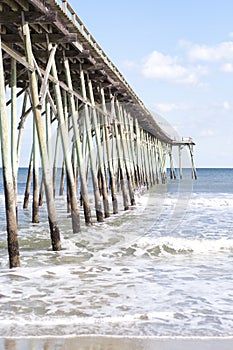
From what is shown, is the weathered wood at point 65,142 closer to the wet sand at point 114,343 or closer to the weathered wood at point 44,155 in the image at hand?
the weathered wood at point 44,155

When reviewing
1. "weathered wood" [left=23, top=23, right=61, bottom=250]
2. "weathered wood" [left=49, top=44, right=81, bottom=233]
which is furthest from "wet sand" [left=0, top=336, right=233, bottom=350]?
"weathered wood" [left=49, top=44, right=81, bottom=233]

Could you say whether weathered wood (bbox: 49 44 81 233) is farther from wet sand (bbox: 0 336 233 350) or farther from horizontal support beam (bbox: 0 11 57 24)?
wet sand (bbox: 0 336 233 350)

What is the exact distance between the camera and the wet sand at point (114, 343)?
4039mm

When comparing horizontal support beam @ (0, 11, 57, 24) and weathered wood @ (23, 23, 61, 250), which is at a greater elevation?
horizontal support beam @ (0, 11, 57, 24)

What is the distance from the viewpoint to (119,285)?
6258 mm

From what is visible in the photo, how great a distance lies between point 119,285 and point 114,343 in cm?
211

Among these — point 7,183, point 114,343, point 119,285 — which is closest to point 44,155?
point 7,183

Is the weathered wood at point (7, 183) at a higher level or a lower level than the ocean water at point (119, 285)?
higher

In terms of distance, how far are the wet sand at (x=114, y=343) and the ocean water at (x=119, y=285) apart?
138 mm

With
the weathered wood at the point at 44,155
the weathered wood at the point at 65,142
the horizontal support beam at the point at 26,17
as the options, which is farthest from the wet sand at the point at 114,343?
the weathered wood at the point at 65,142

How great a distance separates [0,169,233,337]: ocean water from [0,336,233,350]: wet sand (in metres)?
0.14

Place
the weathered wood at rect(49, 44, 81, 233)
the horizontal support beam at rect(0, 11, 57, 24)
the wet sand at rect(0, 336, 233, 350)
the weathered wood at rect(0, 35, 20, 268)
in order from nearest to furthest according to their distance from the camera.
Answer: the wet sand at rect(0, 336, 233, 350) < the weathered wood at rect(0, 35, 20, 268) < the horizontal support beam at rect(0, 11, 57, 24) < the weathered wood at rect(49, 44, 81, 233)

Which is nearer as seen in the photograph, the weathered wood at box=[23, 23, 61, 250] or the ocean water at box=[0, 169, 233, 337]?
the ocean water at box=[0, 169, 233, 337]

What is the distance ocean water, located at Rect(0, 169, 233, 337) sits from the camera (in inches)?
184
